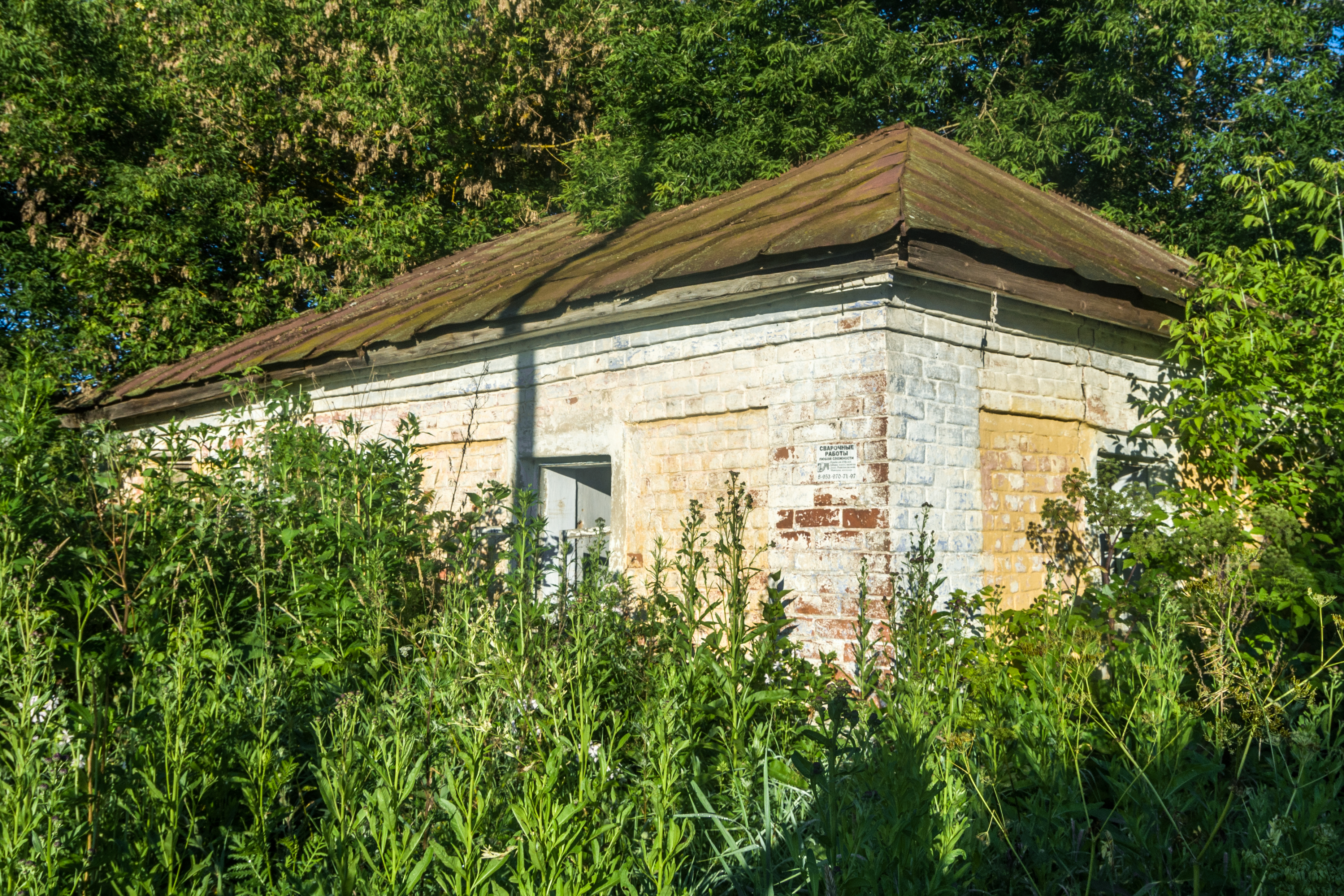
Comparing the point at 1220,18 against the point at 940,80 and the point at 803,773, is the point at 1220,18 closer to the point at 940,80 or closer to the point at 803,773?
the point at 940,80

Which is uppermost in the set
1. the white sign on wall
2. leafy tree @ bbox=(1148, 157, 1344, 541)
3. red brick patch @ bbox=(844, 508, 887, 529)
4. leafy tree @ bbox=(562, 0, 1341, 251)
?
leafy tree @ bbox=(562, 0, 1341, 251)

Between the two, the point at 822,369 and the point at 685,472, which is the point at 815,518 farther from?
the point at 685,472

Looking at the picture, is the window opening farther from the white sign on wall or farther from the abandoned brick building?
the white sign on wall

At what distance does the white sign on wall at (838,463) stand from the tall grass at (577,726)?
1.61 feet

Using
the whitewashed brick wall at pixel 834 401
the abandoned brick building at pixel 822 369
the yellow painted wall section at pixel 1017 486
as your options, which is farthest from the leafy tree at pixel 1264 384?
the yellow painted wall section at pixel 1017 486

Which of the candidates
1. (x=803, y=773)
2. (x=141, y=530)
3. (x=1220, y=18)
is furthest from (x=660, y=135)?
(x=803, y=773)

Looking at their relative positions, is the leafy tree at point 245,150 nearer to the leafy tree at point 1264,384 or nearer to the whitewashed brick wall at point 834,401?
the whitewashed brick wall at point 834,401

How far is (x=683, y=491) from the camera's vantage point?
17.6 ft

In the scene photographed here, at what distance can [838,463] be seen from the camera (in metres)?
4.61

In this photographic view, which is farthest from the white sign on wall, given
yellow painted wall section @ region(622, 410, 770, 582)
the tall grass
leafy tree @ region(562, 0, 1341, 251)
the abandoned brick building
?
leafy tree @ region(562, 0, 1341, 251)

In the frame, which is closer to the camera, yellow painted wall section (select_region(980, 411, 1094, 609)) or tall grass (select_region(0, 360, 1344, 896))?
tall grass (select_region(0, 360, 1344, 896))

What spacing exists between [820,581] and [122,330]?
Answer: 506 inches

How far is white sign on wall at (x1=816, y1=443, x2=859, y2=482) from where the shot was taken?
4.55 m

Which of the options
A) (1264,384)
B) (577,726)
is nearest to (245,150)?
(1264,384)
